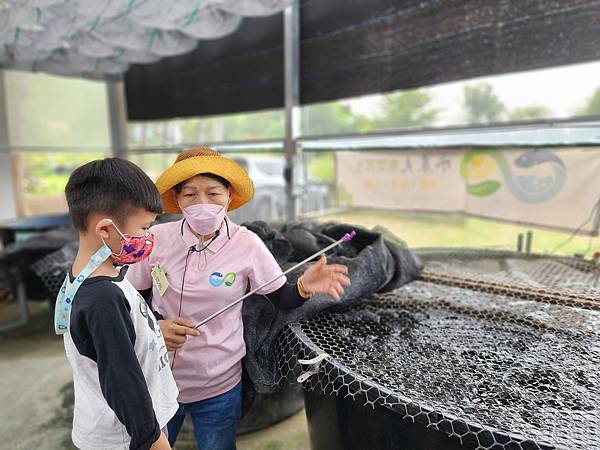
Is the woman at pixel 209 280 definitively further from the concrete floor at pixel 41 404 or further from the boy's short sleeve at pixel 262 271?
the concrete floor at pixel 41 404

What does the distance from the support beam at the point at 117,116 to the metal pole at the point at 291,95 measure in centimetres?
365

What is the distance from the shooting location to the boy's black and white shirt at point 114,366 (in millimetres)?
771

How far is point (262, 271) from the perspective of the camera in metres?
1.21

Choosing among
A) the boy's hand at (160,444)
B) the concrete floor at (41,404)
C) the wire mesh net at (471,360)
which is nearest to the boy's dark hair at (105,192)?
the boy's hand at (160,444)

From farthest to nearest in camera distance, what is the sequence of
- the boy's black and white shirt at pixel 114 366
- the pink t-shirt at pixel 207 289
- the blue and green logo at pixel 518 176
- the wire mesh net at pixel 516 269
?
the blue and green logo at pixel 518 176 → the wire mesh net at pixel 516 269 → the pink t-shirt at pixel 207 289 → the boy's black and white shirt at pixel 114 366

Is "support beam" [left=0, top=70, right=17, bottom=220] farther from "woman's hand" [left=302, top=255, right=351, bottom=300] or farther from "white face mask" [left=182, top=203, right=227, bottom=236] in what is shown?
"woman's hand" [left=302, top=255, right=351, bottom=300]

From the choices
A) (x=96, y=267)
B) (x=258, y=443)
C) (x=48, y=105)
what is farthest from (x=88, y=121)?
(x=96, y=267)

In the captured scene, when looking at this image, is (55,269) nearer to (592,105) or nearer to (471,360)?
(471,360)

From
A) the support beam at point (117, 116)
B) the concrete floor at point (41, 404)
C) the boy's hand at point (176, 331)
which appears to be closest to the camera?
the boy's hand at point (176, 331)

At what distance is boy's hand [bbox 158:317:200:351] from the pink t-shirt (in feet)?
0.30

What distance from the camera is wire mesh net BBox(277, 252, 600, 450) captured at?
869mm

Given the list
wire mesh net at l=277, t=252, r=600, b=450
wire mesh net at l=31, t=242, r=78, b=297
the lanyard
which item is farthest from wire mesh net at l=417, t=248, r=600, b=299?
wire mesh net at l=31, t=242, r=78, b=297

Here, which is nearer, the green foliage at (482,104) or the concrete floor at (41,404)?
the concrete floor at (41,404)

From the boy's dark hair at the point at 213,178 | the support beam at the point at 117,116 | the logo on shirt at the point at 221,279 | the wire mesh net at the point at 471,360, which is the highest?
the support beam at the point at 117,116
